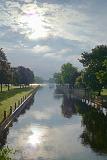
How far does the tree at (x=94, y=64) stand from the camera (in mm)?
93312

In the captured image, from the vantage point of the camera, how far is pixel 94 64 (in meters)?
98.0

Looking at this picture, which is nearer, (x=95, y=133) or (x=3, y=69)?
(x=95, y=133)

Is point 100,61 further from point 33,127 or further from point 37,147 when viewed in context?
point 37,147

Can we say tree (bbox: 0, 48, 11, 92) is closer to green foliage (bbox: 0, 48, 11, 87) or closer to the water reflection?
green foliage (bbox: 0, 48, 11, 87)

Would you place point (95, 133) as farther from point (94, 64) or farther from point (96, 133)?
point (94, 64)

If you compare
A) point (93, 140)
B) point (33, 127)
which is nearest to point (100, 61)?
point (33, 127)

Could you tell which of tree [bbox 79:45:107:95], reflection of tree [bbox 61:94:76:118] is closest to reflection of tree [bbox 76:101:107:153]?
reflection of tree [bbox 61:94:76:118]

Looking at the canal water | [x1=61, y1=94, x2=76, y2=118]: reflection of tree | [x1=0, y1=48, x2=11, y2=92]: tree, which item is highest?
[x1=0, y1=48, x2=11, y2=92]: tree

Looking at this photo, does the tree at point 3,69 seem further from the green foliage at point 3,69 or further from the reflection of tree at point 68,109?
the reflection of tree at point 68,109

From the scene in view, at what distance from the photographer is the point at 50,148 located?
33.3m

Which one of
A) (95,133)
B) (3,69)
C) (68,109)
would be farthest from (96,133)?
(3,69)

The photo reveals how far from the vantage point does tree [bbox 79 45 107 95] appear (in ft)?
306

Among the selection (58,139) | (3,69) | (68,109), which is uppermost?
(3,69)

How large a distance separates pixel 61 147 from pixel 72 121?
20.9 m
